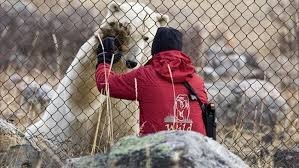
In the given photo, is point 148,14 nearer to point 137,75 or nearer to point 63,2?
point 137,75

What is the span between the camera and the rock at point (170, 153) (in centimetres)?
302

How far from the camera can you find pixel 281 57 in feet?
43.3

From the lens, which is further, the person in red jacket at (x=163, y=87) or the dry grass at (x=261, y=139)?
the dry grass at (x=261, y=139)

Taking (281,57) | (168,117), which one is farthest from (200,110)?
(281,57)

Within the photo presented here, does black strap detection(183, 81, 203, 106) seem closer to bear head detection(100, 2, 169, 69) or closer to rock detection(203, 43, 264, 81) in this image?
bear head detection(100, 2, 169, 69)

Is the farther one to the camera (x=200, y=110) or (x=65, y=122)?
(x=65, y=122)

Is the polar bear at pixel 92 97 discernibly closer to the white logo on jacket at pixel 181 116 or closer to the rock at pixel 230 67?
the white logo on jacket at pixel 181 116

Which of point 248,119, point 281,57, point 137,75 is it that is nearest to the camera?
point 137,75

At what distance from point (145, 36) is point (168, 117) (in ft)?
2.85

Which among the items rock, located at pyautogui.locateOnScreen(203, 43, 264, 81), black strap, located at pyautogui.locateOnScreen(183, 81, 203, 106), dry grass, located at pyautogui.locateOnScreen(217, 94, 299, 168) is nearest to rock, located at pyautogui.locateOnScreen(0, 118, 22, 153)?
black strap, located at pyautogui.locateOnScreen(183, 81, 203, 106)

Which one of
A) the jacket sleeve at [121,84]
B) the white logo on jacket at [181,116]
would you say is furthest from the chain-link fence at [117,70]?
the white logo on jacket at [181,116]

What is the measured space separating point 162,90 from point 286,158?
1.99 metres

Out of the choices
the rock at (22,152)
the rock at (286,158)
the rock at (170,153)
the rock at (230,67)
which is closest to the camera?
the rock at (170,153)

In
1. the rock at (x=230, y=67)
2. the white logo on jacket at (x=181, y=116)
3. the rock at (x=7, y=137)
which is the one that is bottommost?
the rock at (x=7, y=137)
